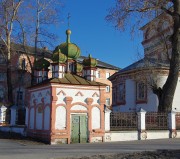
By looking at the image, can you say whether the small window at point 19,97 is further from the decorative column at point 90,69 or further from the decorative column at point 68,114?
the decorative column at point 68,114

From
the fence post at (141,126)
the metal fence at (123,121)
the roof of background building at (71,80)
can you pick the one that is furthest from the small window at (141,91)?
the roof of background building at (71,80)

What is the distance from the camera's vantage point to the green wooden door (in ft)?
63.0

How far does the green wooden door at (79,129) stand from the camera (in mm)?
19216

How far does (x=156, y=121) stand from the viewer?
2217 cm

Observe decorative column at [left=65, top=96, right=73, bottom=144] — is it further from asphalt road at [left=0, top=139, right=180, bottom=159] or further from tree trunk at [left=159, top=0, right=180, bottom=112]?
tree trunk at [left=159, top=0, right=180, bottom=112]

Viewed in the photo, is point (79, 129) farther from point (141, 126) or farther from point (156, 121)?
point (156, 121)

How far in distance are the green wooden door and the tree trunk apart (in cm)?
724

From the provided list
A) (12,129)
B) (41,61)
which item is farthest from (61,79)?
(12,129)

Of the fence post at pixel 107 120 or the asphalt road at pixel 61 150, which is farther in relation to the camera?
the fence post at pixel 107 120

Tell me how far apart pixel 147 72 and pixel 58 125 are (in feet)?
43.4

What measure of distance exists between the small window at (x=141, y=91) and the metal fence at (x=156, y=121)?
782 cm

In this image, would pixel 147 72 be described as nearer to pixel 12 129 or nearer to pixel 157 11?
pixel 157 11

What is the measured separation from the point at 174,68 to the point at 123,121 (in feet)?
19.2

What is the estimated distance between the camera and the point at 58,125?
741 inches
